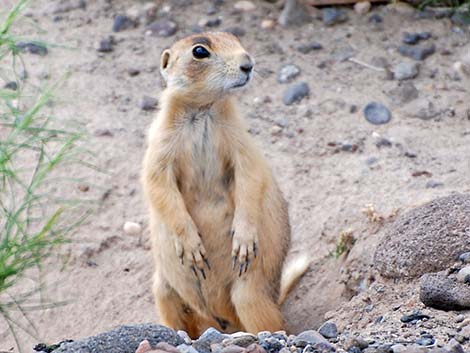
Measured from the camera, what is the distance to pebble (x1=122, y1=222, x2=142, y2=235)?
281 inches

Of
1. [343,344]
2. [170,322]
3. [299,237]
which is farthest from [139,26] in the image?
[343,344]

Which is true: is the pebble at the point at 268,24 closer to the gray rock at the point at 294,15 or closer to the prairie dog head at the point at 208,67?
the gray rock at the point at 294,15

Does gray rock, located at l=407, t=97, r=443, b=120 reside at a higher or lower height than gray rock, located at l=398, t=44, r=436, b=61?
lower

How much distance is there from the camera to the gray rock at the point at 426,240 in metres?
5.24

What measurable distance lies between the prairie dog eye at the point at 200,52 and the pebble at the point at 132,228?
1.82m

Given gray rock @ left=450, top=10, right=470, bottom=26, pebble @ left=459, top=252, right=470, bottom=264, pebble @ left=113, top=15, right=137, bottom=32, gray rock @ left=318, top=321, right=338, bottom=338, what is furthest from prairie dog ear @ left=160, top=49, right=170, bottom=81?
gray rock @ left=450, top=10, right=470, bottom=26

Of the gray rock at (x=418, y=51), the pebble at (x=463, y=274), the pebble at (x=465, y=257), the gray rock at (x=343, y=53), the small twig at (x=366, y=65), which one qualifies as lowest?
the small twig at (x=366, y=65)

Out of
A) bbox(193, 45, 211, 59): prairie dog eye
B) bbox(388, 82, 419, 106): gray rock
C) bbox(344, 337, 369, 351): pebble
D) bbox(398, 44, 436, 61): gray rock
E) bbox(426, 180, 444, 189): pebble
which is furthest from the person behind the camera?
bbox(398, 44, 436, 61): gray rock

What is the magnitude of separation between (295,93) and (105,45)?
1.66m

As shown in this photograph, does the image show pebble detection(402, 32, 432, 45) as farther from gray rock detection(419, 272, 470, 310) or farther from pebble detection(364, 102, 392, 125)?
gray rock detection(419, 272, 470, 310)

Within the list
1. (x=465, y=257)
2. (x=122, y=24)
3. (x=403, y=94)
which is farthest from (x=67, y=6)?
(x=465, y=257)

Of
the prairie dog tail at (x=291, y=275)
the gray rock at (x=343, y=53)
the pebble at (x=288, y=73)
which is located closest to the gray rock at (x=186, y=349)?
the prairie dog tail at (x=291, y=275)

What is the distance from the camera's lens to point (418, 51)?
8188 millimetres

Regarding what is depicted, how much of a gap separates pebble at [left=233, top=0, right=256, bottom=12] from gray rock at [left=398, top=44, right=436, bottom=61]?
1.33m
